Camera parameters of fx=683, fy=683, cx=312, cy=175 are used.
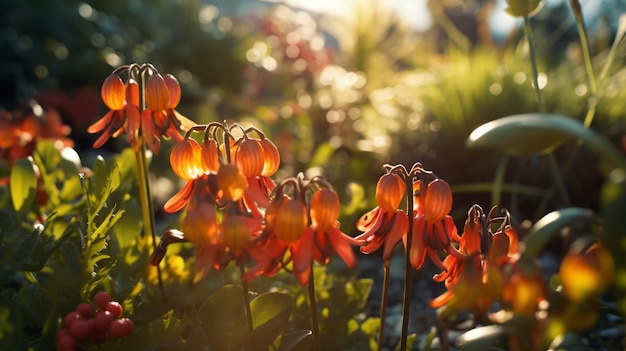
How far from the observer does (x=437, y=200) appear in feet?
3.38

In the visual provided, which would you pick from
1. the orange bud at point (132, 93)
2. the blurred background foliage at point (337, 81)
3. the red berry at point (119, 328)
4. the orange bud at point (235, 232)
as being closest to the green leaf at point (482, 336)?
the orange bud at point (235, 232)

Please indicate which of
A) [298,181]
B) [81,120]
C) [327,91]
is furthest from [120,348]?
[81,120]

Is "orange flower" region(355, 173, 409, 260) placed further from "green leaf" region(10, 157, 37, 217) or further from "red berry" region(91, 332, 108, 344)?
"green leaf" region(10, 157, 37, 217)

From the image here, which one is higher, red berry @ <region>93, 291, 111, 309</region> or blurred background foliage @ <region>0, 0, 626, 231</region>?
blurred background foliage @ <region>0, 0, 626, 231</region>

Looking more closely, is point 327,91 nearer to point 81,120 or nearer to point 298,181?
point 81,120

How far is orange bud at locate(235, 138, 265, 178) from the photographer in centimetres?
106

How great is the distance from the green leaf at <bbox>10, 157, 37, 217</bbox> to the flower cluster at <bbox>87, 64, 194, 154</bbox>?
301 millimetres

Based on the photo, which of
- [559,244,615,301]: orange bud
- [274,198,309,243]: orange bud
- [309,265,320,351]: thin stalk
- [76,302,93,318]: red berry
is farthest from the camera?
[76,302,93,318]: red berry

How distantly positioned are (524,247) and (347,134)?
273 centimetres

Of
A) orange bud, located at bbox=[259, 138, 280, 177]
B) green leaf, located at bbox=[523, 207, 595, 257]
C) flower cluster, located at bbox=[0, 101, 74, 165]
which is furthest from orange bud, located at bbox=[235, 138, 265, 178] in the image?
flower cluster, located at bbox=[0, 101, 74, 165]

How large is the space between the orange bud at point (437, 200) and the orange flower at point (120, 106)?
1.89 feet

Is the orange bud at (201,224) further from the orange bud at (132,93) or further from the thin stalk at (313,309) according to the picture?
the orange bud at (132,93)

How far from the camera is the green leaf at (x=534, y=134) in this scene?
0.73 m

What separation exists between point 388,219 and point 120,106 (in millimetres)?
589
